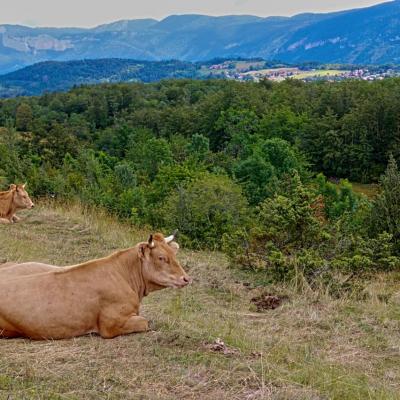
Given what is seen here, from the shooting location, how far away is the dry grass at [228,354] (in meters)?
5.47

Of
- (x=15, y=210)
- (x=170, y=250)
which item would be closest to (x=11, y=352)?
(x=170, y=250)

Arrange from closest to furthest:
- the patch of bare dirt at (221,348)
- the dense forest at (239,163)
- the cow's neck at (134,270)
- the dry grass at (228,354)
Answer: the dry grass at (228,354) → the patch of bare dirt at (221,348) → the cow's neck at (134,270) → the dense forest at (239,163)

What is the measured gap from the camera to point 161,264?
7352mm

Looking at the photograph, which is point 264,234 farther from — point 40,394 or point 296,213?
point 40,394

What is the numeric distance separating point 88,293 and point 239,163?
5404cm

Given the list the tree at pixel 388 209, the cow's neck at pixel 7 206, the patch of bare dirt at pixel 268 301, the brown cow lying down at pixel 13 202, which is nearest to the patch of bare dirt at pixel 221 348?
the patch of bare dirt at pixel 268 301

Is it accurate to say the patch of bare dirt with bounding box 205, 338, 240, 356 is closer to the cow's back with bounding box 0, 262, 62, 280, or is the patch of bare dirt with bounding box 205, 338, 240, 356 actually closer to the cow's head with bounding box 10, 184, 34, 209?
the cow's back with bounding box 0, 262, 62, 280

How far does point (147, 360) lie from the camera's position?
20.0ft

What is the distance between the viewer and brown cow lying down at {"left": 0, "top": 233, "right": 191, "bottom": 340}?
21.8 feet

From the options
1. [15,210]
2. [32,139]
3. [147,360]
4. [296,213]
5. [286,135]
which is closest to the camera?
[147,360]

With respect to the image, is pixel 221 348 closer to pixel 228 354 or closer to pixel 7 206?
pixel 228 354

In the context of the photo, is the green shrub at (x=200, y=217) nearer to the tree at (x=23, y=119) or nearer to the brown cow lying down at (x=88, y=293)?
the brown cow lying down at (x=88, y=293)

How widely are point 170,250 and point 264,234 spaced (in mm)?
5173

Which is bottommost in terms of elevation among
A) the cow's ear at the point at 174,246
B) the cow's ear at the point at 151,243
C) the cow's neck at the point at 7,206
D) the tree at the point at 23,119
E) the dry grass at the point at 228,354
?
the tree at the point at 23,119
